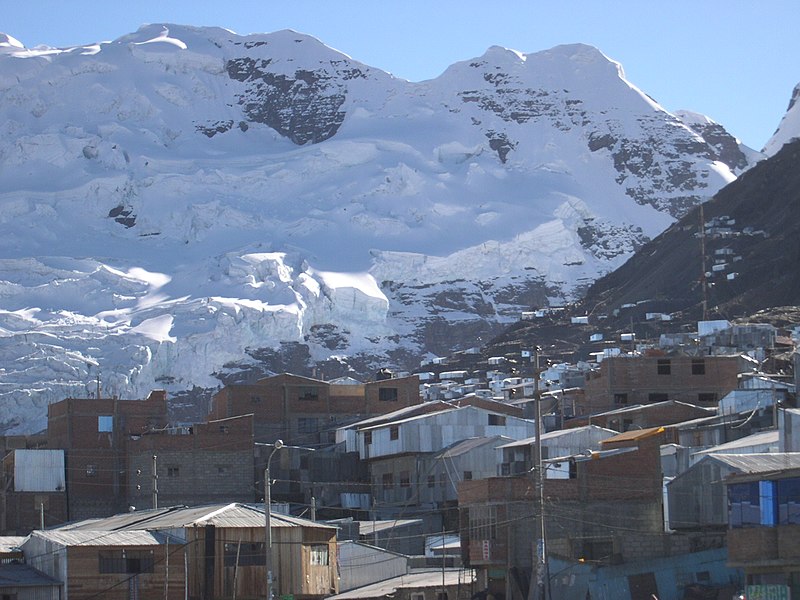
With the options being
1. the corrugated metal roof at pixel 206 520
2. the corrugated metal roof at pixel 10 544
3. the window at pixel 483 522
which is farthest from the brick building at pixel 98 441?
the window at pixel 483 522

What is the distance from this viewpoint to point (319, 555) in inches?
1794

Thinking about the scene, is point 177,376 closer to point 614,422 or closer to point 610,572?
point 614,422

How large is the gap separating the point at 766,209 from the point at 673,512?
101680mm

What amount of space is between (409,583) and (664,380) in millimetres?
36113

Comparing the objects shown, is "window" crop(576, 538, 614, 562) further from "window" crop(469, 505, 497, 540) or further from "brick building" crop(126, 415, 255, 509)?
"brick building" crop(126, 415, 255, 509)

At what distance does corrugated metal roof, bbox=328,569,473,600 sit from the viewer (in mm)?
46000

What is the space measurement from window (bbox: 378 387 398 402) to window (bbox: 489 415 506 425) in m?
19.5

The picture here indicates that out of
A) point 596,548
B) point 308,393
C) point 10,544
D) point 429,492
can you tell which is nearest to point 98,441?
point 308,393

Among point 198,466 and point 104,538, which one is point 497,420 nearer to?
point 198,466

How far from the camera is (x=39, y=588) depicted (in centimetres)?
4331

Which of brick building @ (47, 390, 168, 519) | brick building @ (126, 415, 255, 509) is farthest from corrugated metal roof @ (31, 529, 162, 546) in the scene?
brick building @ (47, 390, 168, 519)

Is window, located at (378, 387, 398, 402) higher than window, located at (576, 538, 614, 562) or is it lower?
higher

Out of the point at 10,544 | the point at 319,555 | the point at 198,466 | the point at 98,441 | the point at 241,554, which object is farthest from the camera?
the point at 98,441

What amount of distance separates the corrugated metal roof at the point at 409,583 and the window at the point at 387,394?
40593 mm
